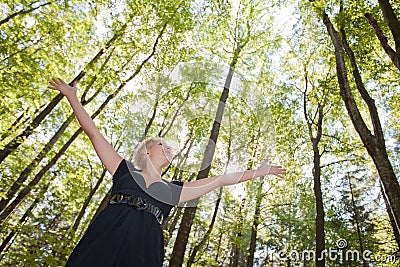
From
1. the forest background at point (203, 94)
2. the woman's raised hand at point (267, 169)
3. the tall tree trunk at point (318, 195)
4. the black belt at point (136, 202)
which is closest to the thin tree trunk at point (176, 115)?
the forest background at point (203, 94)

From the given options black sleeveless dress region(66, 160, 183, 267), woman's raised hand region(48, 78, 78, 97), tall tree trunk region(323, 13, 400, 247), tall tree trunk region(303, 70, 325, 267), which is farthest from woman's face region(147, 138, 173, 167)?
tall tree trunk region(303, 70, 325, 267)

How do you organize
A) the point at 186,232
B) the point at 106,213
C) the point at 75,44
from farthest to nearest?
the point at 75,44 < the point at 186,232 < the point at 106,213

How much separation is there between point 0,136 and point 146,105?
9.76 metres

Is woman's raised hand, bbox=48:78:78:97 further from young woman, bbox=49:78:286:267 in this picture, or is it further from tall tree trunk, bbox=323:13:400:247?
tall tree trunk, bbox=323:13:400:247

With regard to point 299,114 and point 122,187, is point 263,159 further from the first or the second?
point 299,114

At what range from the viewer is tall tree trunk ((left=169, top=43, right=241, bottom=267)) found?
2.25 m

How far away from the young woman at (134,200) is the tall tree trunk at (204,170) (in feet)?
1.05

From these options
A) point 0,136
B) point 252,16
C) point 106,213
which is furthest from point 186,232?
point 252,16

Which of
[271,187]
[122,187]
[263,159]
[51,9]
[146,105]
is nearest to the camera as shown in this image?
[122,187]

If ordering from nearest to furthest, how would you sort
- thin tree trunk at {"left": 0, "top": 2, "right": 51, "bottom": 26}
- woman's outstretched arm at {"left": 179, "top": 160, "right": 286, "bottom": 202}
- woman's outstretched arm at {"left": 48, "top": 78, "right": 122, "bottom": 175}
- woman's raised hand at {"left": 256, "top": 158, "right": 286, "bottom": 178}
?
woman's outstretched arm at {"left": 48, "top": 78, "right": 122, "bottom": 175} → woman's outstretched arm at {"left": 179, "top": 160, "right": 286, "bottom": 202} → woman's raised hand at {"left": 256, "top": 158, "right": 286, "bottom": 178} → thin tree trunk at {"left": 0, "top": 2, "right": 51, "bottom": 26}

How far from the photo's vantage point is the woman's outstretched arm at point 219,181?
7.20ft

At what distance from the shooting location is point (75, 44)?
10.6 meters

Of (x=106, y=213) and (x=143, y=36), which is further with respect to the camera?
(x=143, y=36)

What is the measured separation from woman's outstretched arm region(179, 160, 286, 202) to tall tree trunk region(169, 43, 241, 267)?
4.9 inches
